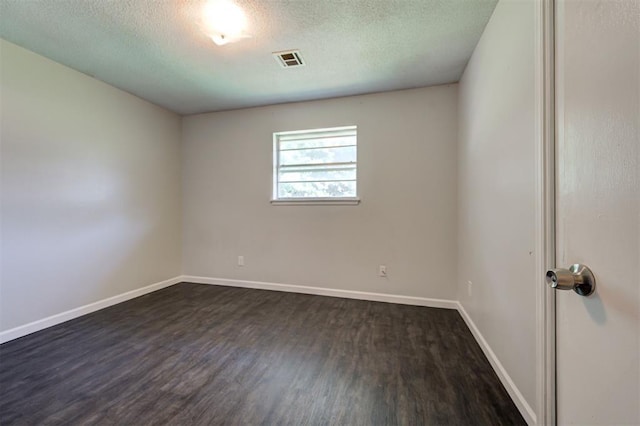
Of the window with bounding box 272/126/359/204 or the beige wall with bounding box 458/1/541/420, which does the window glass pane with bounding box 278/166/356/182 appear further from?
the beige wall with bounding box 458/1/541/420

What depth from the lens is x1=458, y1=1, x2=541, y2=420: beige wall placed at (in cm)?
130

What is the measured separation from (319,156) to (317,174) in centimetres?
23

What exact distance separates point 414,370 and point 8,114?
3.63 meters

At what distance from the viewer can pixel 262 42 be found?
82.4 inches

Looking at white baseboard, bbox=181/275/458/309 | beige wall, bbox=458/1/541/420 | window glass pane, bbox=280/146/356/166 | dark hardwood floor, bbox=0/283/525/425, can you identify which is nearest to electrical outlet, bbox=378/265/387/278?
white baseboard, bbox=181/275/458/309

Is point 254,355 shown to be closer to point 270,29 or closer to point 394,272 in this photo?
point 394,272

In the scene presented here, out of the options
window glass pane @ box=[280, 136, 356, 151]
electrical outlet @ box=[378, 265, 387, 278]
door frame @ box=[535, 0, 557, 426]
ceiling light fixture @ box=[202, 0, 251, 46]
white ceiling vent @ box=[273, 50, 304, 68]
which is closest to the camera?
door frame @ box=[535, 0, 557, 426]

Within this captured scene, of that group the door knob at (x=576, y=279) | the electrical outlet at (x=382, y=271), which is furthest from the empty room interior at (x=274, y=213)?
the door knob at (x=576, y=279)

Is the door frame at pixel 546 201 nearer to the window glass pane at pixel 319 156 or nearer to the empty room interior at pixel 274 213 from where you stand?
the empty room interior at pixel 274 213

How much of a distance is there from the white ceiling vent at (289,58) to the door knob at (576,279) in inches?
91.4

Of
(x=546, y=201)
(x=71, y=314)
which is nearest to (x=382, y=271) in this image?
(x=546, y=201)

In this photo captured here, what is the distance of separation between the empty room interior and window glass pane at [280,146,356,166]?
26 millimetres

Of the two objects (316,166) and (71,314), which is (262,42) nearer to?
(316,166)

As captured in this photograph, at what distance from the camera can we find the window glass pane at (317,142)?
3.22m
